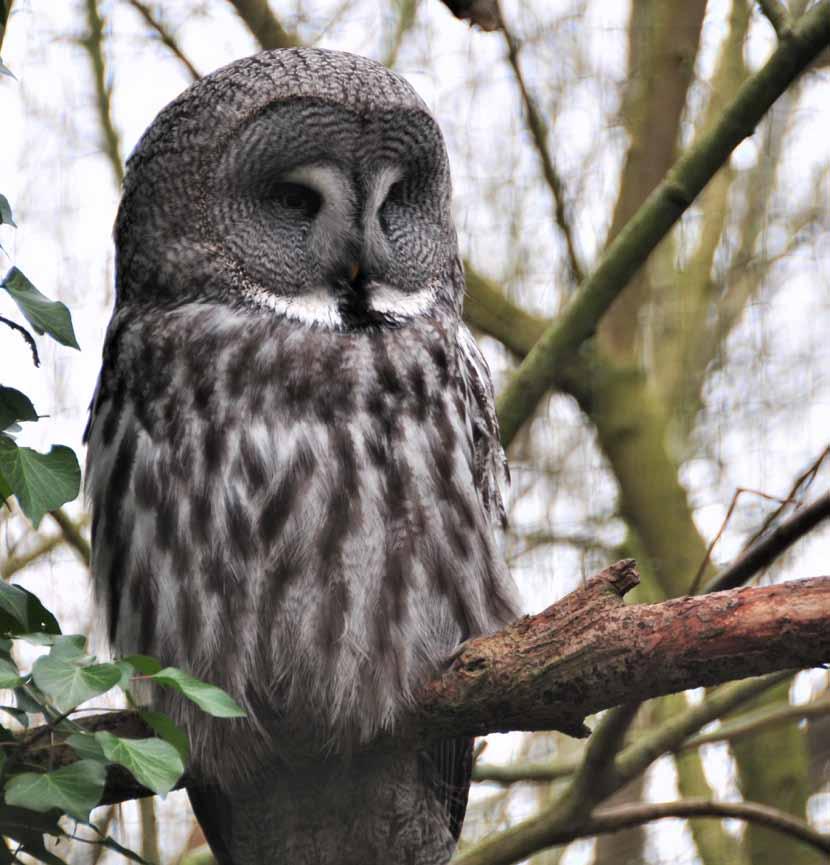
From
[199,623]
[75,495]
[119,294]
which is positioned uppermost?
[119,294]

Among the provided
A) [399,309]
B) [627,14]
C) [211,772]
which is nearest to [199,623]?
[211,772]

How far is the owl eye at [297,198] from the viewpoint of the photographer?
3.10m

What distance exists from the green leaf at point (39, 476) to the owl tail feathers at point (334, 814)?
1.18 metres

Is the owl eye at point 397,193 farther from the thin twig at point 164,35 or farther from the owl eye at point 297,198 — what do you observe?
the thin twig at point 164,35

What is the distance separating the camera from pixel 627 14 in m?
4.61

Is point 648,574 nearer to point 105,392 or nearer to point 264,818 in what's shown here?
point 264,818

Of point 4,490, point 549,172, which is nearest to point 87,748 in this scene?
point 4,490

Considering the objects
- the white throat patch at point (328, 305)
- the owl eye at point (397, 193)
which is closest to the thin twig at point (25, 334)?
the white throat patch at point (328, 305)

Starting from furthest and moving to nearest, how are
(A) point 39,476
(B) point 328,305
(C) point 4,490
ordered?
1. (B) point 328,305
2. (C) point 4,490
3. (A) point 39,476

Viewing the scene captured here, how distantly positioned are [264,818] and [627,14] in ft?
9.37

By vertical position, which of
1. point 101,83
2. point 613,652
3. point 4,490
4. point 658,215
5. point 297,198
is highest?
point 101,83

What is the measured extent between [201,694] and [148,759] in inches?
4.8

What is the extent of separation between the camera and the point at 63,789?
5.44ft

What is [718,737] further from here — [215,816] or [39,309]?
[39,309]
